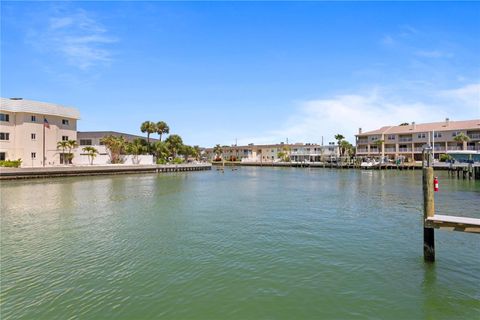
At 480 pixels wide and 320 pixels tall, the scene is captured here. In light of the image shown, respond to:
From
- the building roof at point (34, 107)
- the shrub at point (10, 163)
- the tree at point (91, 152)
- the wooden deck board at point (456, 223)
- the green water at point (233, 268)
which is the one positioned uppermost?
the building roof at point (34, 107)

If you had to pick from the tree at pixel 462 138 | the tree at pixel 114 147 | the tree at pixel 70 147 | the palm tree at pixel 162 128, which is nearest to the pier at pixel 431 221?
the tree at pixel 70 147

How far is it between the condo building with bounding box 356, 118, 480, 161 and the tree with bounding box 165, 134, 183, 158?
5928 centimetres

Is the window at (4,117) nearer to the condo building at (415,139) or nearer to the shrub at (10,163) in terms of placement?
the shrub at (10,163)

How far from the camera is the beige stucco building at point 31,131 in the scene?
5662cm

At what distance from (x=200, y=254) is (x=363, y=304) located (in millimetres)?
6498

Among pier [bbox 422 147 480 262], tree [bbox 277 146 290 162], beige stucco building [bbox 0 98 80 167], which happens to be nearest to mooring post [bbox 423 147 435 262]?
pier [bbox 422 147 480 262]

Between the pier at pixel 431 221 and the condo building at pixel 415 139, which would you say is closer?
the pier at pixel 431 221

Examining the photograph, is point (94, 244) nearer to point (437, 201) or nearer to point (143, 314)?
point (143, 314)

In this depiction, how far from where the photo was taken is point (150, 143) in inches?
3730

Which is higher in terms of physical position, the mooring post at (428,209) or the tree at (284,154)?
the tree at (284,154)

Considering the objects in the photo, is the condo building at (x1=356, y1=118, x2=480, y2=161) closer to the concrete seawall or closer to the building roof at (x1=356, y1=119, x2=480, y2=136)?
the building roof at (x1=356, y1=119, x2=480, y2=136)

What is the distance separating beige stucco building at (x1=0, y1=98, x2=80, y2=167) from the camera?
56.6 meters

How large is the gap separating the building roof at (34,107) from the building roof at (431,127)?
8406cm

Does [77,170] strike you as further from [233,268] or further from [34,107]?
[233,268]
